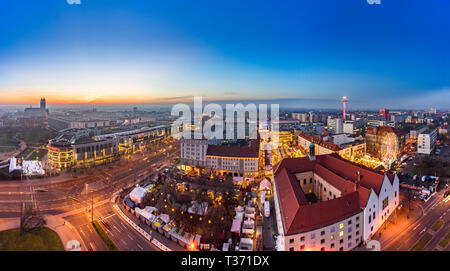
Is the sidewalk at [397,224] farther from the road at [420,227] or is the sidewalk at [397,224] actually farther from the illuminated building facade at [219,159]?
the illuminated building facade at [219,159]

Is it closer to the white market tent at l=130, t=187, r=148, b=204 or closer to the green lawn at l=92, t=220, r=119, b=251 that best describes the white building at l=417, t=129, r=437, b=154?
the white market tent at l=130, t=187, r=148, b=204

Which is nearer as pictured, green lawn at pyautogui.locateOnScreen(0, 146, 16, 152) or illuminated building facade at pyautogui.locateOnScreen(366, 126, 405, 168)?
illuminated building facade at pyautogui.locateOnScreen(366, 126, 405, 168)

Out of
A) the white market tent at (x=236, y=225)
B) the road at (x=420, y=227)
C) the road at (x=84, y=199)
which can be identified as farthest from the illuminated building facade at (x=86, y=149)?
the road at (x=420, y=227)

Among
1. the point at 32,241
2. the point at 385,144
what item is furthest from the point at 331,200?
the point at 385,144

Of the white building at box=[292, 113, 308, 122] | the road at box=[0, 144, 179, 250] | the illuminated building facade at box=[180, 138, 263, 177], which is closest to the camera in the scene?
the road at box=[0, 144, 179, 250]

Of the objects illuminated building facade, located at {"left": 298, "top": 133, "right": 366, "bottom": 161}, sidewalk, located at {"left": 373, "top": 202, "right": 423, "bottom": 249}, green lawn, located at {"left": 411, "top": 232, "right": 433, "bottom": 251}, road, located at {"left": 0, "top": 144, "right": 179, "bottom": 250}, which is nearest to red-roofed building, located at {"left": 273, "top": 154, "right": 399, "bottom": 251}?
sidewalk, located at {"left": 373, "top": 202, "right": 423, "bottom": 249}
